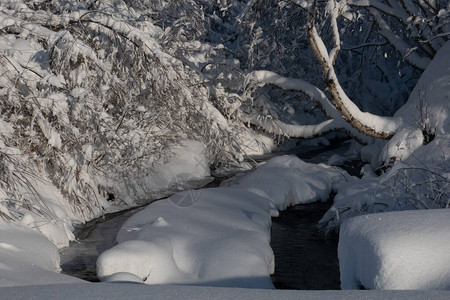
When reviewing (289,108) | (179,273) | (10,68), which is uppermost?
(10,68)

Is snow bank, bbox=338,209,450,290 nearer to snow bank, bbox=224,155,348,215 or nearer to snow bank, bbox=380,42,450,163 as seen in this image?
snow bank, bbox=224,155,348,215

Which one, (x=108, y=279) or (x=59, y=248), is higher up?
(x=108, y=279)

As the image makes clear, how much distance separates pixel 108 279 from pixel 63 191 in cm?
308

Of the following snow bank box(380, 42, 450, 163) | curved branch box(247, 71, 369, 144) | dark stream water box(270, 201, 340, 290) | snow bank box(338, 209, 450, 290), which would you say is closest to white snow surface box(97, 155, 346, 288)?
dark stream water box(270, 201, 340, 290)

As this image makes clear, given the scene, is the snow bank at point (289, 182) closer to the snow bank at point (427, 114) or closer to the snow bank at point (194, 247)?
the snow bank at point (427, 114)

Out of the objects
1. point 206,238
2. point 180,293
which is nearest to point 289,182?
point 206,238

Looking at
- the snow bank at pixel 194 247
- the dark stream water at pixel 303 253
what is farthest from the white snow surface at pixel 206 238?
the dark stream water at pixel 303 253

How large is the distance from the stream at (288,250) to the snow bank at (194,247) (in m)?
0.25

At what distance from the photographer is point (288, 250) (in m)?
8.06

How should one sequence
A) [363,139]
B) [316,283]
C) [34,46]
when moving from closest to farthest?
[316,283] → [34,46] → [363,139]

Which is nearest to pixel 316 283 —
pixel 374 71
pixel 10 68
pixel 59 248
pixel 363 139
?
pixel 59 248

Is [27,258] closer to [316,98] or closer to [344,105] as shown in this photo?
[344,105]

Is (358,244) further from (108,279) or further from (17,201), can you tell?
(17,201)

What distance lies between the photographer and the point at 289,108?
16547mm
